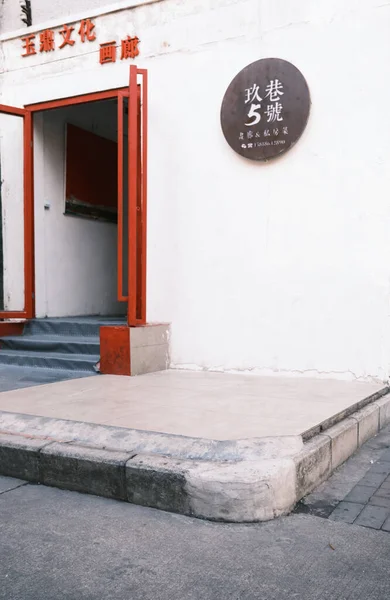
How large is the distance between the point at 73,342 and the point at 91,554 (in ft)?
13.5

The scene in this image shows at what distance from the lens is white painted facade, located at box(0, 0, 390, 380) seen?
525 cm

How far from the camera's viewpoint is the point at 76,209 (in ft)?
25.8

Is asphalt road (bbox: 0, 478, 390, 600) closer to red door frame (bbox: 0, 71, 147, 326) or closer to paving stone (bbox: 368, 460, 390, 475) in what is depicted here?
paving stone (bbox: 368, 460, 390, 475)

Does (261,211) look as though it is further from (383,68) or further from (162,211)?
(383,68)

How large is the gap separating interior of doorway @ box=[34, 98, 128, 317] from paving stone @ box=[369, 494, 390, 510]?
519 cm

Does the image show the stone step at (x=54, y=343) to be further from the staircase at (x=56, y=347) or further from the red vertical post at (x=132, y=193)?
the red vertical post at (x=132, y=193)

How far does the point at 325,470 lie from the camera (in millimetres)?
3395

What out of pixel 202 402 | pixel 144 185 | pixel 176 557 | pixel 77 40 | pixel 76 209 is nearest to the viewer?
pixel 176 557

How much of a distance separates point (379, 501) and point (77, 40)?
19.8 feet

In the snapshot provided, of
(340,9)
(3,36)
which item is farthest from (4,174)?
(340,9)

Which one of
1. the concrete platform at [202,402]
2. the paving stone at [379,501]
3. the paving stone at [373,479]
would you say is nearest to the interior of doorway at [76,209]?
the concrete platform at [202,402]

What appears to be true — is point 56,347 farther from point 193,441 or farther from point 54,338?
point 193,441

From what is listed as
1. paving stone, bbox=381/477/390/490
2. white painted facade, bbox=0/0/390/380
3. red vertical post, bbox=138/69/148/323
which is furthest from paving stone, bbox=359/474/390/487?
red vertical post, bbox=138/69/148/323

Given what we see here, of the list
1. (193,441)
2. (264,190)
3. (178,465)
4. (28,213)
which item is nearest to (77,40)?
(28,213)
